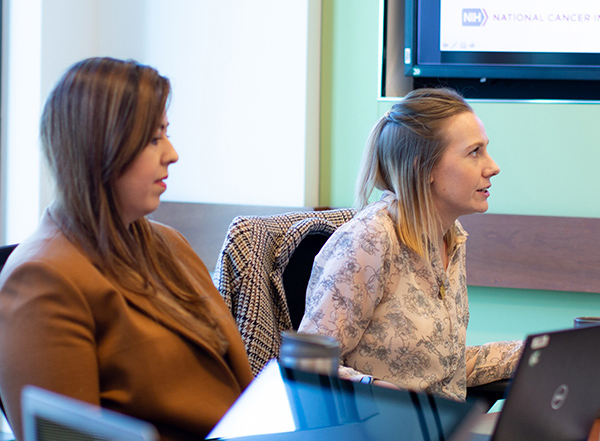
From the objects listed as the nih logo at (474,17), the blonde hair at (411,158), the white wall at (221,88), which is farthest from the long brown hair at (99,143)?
→ the nih logo at (474,17)

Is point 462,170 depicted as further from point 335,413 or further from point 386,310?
point 335,413

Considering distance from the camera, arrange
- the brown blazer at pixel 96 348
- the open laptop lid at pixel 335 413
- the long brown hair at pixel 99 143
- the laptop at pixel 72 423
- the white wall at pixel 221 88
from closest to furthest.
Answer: the laptop at pixel 72 423 < the open laptop lid at pixel 335 413 < the brown blazer at pixel 96 348 < the long brown hair at pixel 99 143 < the white wall at pixel 221 88

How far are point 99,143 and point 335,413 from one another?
0.54 m

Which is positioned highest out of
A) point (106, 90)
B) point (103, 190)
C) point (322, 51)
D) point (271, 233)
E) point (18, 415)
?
point (322, 51)

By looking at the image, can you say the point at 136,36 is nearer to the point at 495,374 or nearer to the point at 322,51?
the point at 322,51

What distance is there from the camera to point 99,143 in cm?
106

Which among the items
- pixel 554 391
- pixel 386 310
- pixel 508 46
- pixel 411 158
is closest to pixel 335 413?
pixel 554 391

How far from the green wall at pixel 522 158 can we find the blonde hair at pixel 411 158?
898mm

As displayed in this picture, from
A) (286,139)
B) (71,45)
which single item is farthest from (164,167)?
(71,45)

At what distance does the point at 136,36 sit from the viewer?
292 cm

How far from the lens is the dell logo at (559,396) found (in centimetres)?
94

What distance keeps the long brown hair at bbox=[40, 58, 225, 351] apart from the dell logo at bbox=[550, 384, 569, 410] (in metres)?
0.60

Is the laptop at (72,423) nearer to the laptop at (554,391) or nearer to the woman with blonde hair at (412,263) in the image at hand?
the laptop at (554,391)

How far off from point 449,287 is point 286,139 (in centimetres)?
121
